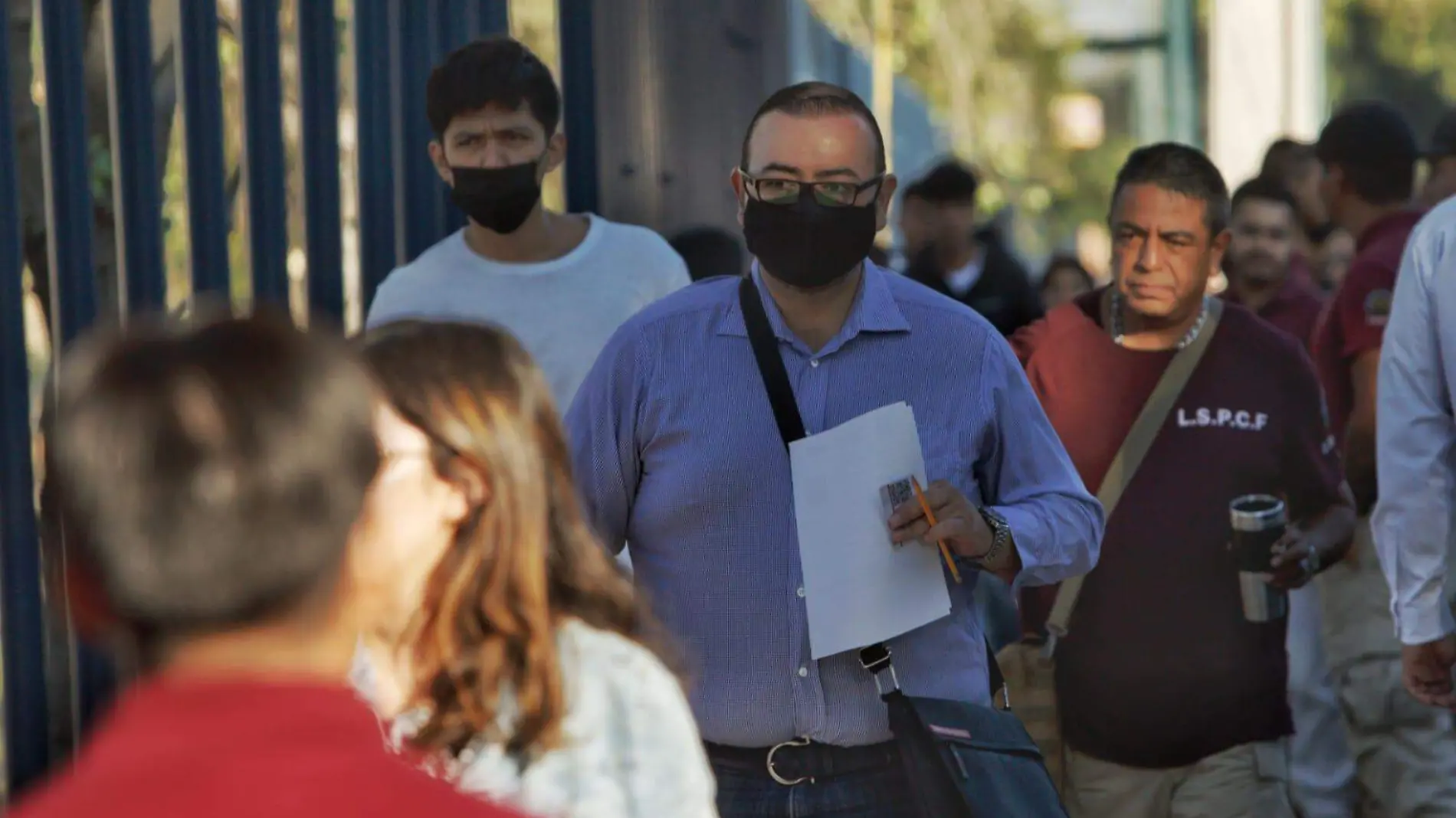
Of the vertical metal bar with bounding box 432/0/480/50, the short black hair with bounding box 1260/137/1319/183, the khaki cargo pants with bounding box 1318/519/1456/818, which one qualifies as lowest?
the khaki cargo pants with bounding box 1318/519/1456/818

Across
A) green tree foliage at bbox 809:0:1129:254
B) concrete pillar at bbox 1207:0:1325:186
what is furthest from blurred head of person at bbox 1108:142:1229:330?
green tree foliage at bbox 809:0:1129:254

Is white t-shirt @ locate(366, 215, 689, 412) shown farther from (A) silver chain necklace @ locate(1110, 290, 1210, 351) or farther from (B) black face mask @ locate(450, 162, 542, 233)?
(A) silver chain necklace @ locate(1110, 290, 1210, 351)

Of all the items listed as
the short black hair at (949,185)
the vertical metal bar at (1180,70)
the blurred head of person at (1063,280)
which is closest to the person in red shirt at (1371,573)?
the short black hair at (949,185)

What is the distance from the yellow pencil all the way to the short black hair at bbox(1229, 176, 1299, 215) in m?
3.88

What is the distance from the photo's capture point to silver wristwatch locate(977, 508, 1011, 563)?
3.60m

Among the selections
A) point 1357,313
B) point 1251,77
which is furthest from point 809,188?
point 1251,77

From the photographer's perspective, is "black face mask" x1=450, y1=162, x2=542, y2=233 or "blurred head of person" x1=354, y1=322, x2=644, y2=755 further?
"black face mask" x1=450, y1=162, x2=542, y2=233

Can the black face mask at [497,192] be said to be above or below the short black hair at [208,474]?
above

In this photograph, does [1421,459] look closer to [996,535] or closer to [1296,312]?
[996,535]

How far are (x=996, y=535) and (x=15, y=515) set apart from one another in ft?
5.87

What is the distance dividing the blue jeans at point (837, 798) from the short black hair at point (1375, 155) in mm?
3840

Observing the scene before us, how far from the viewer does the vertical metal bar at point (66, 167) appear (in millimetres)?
4031

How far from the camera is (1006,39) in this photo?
89.8 ft

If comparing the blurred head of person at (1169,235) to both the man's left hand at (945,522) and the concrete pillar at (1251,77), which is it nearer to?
the man's left hand at (945,522)
